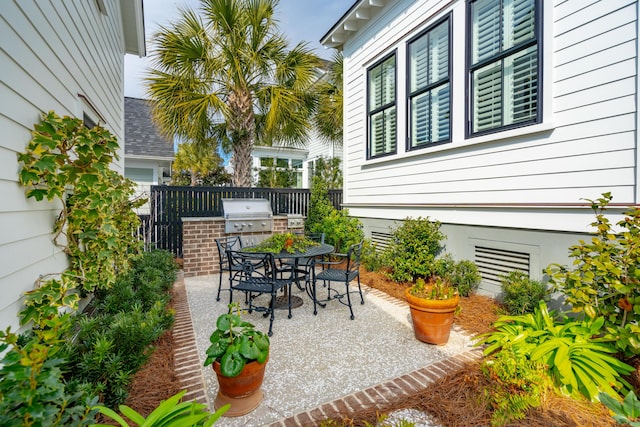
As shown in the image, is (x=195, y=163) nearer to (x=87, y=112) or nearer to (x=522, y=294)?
(x=87, y=112)

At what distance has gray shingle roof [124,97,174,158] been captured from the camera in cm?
1234

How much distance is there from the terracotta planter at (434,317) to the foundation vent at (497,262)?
139 cm

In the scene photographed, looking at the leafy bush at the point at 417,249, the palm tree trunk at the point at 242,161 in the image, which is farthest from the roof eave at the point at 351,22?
the leafy bush at the point at 417,249

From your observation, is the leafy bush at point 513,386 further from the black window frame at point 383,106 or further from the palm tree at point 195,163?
the palm tree at point 195,163

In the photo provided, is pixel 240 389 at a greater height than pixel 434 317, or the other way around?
pixel 434 317

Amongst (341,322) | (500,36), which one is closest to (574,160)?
(500,36)

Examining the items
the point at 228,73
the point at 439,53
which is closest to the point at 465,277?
the point at 439,53

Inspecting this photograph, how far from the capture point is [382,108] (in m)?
6.13

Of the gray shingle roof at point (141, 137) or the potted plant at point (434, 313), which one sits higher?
the gray shingle roof at point (141, 137)

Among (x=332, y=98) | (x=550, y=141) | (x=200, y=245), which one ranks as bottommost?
(x=200, y=245)

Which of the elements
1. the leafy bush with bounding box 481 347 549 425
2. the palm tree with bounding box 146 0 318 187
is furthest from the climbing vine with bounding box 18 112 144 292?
the palm tree with bounding box 146 0 318 187

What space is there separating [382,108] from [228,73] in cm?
352

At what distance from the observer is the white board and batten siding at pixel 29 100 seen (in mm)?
1868

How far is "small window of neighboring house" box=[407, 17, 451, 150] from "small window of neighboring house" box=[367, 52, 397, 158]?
49 centimetres
